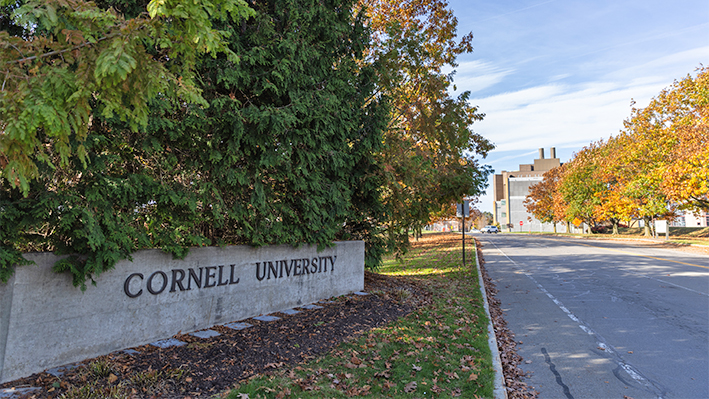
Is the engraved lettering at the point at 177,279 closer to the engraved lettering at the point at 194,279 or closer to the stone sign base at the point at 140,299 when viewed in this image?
the stone sign base at the point at 140,299

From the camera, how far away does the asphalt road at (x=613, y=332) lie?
476 centimetres

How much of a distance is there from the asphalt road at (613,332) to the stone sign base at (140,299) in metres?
4.51

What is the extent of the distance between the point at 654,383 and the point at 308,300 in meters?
5.86

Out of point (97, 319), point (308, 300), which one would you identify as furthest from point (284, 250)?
point (97, 319)

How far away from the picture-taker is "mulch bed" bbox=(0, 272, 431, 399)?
403 cm

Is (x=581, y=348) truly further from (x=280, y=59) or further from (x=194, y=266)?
(x=280, y=59)

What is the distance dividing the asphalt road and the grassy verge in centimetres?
81

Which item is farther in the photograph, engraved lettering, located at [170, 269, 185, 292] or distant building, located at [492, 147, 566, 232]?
distant building, located at [492, 147, 566, 232]

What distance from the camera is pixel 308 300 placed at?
8.36 metres

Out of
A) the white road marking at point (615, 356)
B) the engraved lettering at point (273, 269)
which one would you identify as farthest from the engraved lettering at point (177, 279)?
the white road marking at point (615, 356)

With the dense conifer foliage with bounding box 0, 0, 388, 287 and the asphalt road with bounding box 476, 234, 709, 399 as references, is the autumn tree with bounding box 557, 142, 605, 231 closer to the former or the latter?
the asphalt road with bounding box 476, 234, 709, 399

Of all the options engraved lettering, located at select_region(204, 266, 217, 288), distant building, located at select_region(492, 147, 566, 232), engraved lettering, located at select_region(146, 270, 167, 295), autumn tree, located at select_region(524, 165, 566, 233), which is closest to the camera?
engraved lettering, located at select_region(146, 270, 167, 295)

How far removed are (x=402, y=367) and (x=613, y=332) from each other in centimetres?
435

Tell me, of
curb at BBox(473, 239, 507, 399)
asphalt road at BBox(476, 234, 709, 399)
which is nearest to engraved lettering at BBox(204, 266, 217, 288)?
curb at BBox(473, 239, 507, 399)
